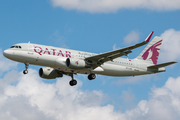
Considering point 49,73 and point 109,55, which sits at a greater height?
point 49,73

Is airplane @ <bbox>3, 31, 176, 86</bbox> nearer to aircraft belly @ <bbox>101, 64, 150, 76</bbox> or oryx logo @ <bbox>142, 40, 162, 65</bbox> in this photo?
aircraft belly @ <bbox>101, 64, 150, 76</bbox>

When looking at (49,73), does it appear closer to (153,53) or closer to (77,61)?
(77,61)

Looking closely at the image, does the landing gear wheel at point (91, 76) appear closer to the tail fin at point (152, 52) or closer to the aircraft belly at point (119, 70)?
the aircraft belly at point (119, 70)

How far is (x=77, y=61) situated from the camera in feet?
148

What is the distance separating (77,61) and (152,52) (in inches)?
651

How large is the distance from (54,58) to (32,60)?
2972 mm

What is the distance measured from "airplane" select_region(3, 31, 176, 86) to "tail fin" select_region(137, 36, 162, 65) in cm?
79

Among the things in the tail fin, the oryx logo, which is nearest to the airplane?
the tail fin

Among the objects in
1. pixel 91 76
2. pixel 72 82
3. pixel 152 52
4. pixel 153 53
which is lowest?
pixel 91 76

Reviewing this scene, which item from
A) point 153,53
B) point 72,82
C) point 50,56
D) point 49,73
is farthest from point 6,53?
point 153,53

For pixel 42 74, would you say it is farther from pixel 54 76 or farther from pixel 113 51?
pixel 113 51

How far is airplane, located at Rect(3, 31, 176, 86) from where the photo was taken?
143 ft

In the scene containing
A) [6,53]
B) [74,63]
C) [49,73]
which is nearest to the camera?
[6,53]

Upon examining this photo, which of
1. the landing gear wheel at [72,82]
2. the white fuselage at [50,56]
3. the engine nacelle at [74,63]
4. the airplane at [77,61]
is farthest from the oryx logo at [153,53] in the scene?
the engine nacelle at [74,63]
